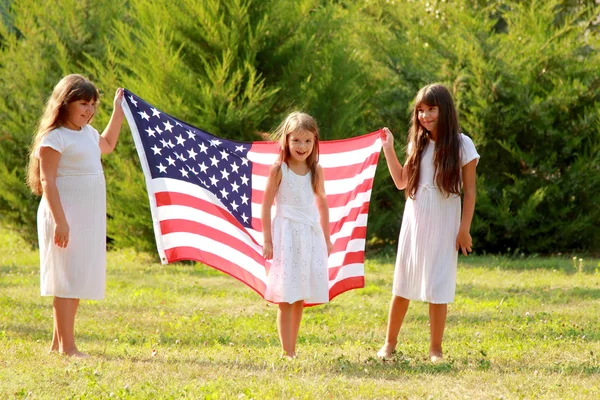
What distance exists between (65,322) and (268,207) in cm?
158

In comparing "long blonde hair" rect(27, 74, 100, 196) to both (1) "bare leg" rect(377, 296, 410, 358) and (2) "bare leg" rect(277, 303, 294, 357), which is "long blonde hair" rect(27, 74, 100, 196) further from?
(1) "bare leg" rect(377, 296, 410, 358)

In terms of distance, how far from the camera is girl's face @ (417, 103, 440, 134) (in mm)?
6293

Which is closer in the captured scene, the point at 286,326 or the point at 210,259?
the point at 286,326

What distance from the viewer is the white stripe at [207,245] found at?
6594 mm

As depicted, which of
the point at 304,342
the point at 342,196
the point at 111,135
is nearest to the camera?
the point at 111,135

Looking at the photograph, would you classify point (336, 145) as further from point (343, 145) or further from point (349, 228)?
point (349, 228)

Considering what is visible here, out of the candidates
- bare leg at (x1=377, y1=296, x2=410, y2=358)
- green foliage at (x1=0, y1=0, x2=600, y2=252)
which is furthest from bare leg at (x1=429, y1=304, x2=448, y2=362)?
green foliage at (x1=0, y1=0, x2=600, y2=252)

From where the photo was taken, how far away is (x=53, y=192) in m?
5.97

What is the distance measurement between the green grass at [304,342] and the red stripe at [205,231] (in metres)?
0.75

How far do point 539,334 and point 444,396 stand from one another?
2.56 m

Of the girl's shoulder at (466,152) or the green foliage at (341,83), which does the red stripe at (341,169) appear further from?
the green foliage at (341,83)

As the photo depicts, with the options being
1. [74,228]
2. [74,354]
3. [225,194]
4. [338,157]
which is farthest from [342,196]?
[74,354]

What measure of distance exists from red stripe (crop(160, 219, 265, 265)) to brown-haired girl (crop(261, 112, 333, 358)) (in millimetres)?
490

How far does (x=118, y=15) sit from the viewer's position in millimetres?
14711
